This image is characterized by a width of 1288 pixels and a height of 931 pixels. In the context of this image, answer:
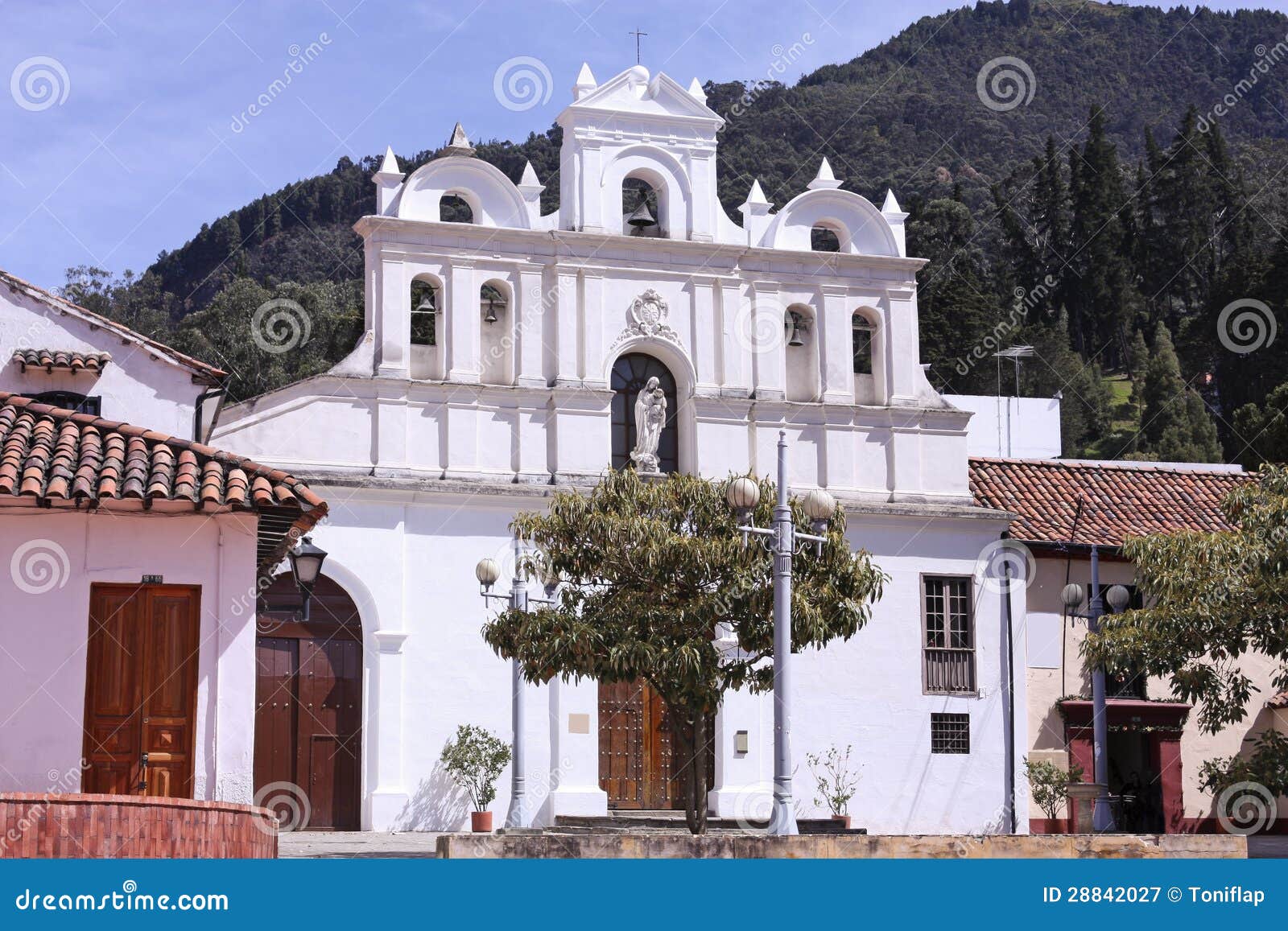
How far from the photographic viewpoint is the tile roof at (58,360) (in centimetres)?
2380

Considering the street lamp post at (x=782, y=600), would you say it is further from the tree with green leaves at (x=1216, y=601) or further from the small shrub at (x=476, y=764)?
the small shrub at (x=476, y=764)

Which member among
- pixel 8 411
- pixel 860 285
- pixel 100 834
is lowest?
pixel 100 834

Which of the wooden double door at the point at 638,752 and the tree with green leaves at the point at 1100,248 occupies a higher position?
the tree with green leaves at the point at 1100,248

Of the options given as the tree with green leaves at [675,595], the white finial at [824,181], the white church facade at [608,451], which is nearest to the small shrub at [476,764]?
the white church facade at [608,451]

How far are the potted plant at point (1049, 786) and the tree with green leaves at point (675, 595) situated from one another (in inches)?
368

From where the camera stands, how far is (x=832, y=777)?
27672 mm

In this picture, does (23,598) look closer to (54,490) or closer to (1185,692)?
(54,490)

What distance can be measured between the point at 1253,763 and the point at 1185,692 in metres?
1.05

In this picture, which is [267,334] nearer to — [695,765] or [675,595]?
[675,595]

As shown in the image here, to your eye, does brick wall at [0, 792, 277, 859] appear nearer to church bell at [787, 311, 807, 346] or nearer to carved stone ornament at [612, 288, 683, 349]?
carved stone ornament at [612, 288, 683, 349]

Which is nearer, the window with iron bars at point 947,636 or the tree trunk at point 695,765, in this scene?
the tree trunk at point 695,765

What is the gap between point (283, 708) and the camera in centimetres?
2575

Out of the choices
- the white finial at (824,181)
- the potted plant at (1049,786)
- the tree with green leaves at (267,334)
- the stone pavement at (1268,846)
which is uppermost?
the tree with green leaves at (267,334)

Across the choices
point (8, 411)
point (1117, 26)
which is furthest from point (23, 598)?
point (1117, 26)
